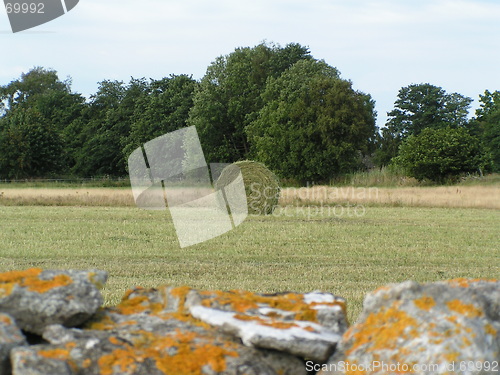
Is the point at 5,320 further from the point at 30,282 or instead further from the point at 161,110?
the point at 161,110

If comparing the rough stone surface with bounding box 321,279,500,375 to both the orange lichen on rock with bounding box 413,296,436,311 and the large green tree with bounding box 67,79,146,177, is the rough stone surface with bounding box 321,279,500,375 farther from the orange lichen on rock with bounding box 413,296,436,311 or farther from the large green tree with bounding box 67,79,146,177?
the large green tree with bounding box 67,79,146,177

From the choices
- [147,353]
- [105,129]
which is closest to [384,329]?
[147,353]

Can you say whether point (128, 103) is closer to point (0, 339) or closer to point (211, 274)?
point (211, 274)

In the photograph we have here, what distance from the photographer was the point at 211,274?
11.1 m

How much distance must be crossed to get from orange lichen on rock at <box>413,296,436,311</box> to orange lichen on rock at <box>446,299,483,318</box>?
9 centimetres

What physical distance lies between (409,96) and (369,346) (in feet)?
262

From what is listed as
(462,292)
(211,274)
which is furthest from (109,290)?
(462,292)

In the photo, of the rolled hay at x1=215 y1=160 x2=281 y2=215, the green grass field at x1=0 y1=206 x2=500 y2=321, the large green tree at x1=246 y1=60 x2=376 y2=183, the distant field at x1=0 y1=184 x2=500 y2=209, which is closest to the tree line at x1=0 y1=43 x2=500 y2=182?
the large green tree at x1=246 y1=60 x2=376 y2=183

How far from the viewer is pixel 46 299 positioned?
12.2 ft

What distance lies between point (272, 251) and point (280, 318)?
33.0 feet

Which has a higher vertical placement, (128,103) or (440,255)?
(128,103)

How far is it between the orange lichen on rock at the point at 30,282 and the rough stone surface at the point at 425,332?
1.66 metres

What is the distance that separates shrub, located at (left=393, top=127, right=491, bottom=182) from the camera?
54688mm

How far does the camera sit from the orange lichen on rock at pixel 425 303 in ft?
12.1
